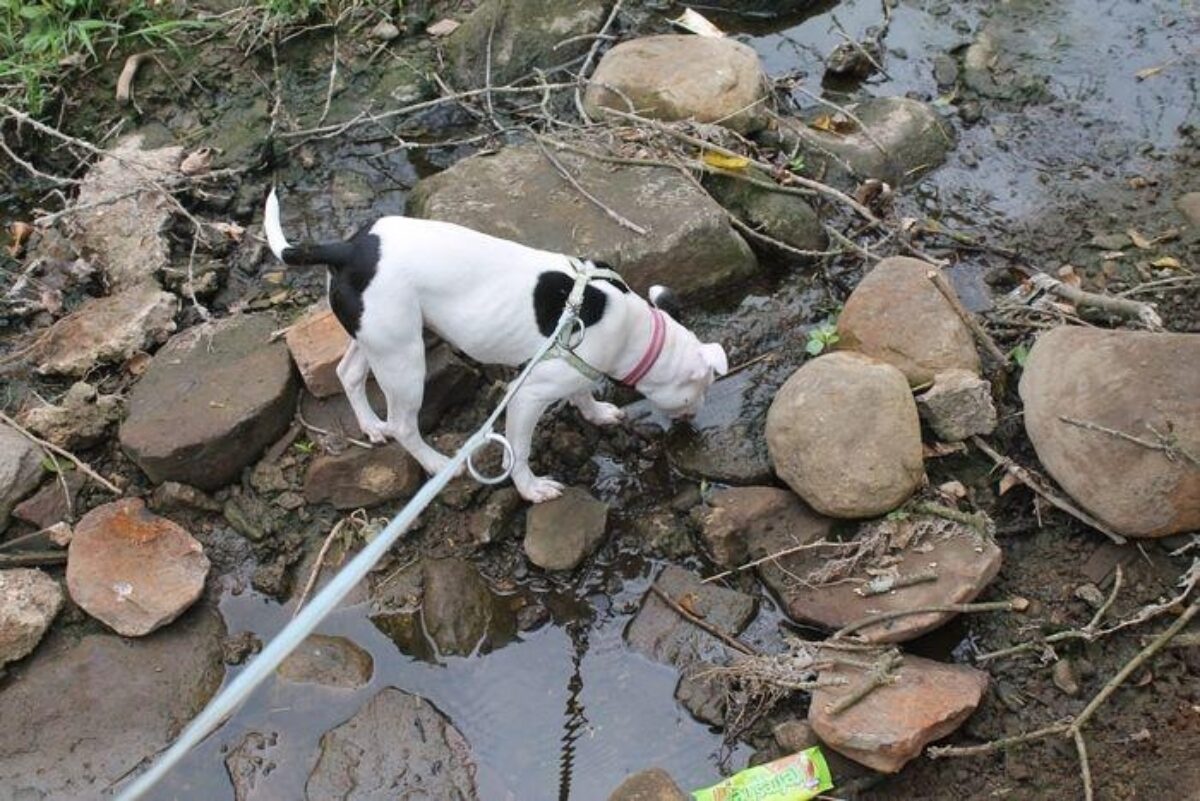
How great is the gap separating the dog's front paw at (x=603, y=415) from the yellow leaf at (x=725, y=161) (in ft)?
4.85

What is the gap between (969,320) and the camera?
450cm

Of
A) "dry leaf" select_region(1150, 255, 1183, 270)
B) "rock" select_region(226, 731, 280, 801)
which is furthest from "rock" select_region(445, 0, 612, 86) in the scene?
"rock" select_region(226, 731, 280, 801)

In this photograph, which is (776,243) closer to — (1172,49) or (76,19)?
(1172,49)

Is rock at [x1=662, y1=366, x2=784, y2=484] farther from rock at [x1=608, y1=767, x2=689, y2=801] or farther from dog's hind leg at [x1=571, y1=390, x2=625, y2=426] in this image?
rock at [x1=608, y1=767, x2=689, y2=801]

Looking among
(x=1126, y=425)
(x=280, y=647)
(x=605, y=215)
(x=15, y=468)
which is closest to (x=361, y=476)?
(x=15, y=468)

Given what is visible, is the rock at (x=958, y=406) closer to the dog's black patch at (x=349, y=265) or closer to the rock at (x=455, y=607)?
the rock at (x=455, y=607)

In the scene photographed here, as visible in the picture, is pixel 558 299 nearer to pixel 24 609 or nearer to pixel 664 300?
pixel 664 300

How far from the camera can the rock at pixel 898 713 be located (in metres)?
3.54

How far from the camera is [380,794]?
149 inches

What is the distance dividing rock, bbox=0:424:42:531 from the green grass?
7.67 ft

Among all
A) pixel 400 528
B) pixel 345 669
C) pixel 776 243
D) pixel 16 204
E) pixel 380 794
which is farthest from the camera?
pixel 16 204

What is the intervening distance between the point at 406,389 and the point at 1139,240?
3.59 meters

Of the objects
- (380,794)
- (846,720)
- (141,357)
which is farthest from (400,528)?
(141,357)

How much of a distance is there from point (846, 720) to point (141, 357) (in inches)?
132
